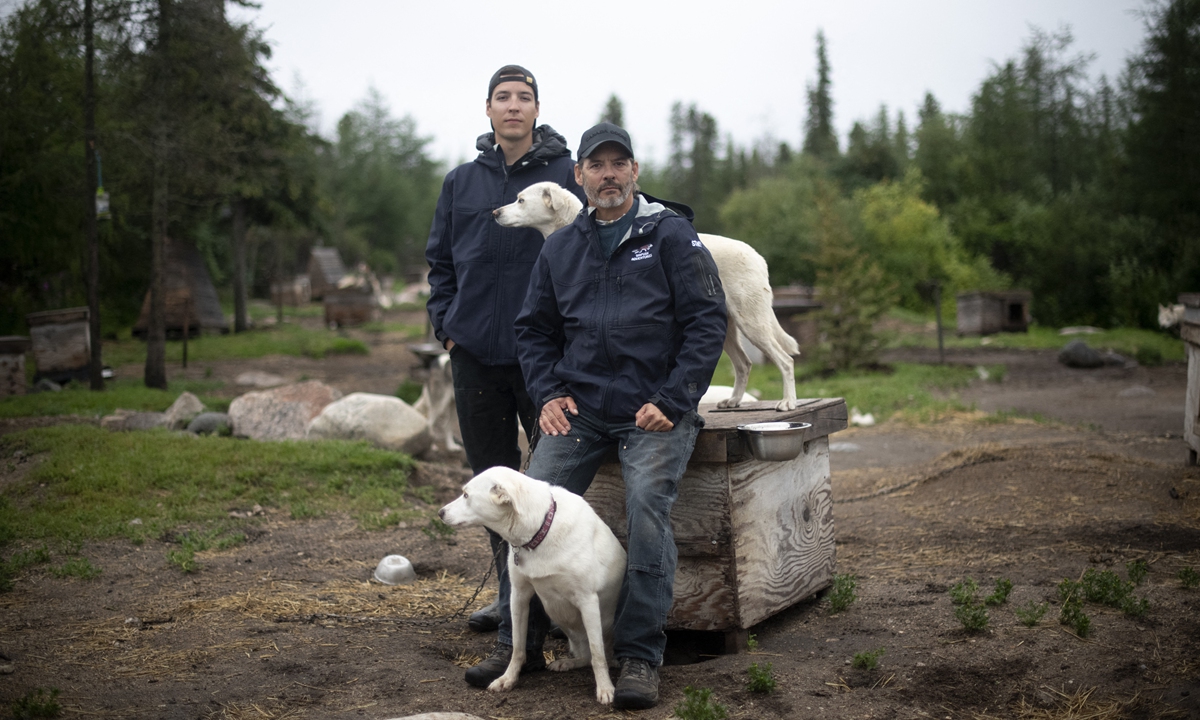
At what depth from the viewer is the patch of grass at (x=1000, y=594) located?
4184 millimetres

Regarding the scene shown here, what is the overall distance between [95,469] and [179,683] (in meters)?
4.44

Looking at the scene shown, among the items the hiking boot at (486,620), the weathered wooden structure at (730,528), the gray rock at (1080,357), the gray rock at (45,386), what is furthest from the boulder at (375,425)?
the gray rock at (1080,357)

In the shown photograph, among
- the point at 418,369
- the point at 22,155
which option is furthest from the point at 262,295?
the point at 418,369

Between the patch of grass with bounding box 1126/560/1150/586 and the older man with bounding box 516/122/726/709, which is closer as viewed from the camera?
the older man with bounding box 516/122/726/709

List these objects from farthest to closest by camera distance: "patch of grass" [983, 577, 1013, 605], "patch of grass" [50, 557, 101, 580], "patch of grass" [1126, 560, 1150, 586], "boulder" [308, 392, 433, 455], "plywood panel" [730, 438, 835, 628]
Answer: "boulder" [308, 392, 433, 455]
"patch of grass" [50, 557, 101, 580]
"patch of grass" [1126, 560, 1150, 586]
"patch of grass" [983, 577, 1013, 605]
"plywood panel" [730, 438, 835, 628]

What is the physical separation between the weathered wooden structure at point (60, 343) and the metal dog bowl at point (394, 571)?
36.8ft

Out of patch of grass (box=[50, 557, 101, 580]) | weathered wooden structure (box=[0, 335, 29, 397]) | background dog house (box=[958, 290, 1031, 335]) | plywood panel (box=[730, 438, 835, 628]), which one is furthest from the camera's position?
background dog house (box=[958, 290, 1031, 335])

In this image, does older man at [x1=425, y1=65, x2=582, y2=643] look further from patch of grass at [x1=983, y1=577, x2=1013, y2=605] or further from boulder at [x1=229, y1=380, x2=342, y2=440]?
boulder at [x1=229, y1=380, x2=342, y2=440]

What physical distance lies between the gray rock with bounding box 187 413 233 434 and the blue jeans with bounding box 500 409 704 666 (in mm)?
6657

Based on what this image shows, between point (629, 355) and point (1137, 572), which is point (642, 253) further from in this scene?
point (1137, 572)

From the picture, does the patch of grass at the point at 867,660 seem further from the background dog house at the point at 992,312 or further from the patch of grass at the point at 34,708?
the background dog house at the point at 992,312

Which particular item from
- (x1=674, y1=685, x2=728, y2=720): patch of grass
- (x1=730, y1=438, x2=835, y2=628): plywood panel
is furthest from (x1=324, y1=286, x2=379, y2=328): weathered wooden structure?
(x1=674, y1=685, x2=728, y2=720): patch of grass

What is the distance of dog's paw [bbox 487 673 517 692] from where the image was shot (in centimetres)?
347

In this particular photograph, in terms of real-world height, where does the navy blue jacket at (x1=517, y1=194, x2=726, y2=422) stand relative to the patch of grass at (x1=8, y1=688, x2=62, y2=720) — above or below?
above
